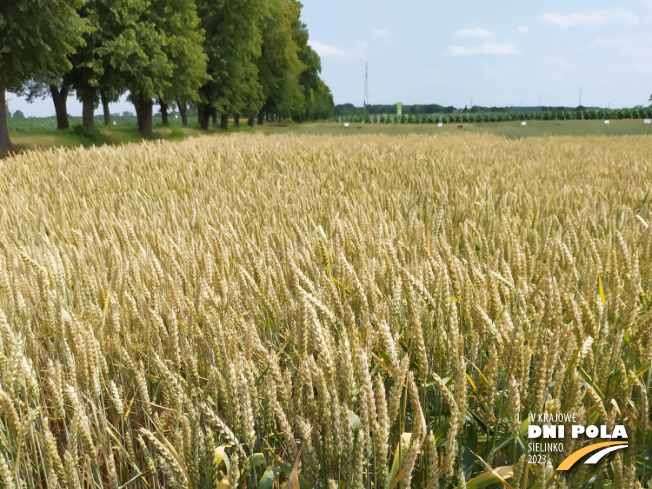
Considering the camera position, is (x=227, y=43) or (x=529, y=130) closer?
(x=529, y=130)

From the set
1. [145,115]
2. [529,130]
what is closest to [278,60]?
[145,115]

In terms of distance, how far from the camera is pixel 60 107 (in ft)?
71.6

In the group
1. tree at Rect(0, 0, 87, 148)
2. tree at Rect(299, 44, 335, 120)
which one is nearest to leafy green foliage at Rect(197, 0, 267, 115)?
tree at Rect(0, 0, 87, 148)

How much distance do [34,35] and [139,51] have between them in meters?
4.56

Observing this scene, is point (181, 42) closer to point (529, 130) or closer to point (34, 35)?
point (34, 35)

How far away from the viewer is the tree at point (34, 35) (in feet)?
46.9

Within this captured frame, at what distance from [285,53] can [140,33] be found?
20178 mm

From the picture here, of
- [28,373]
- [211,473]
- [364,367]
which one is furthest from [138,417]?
[364,367]

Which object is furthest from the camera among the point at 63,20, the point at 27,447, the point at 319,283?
the point at 63,20

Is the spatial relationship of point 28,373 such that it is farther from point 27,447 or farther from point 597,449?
point 597,449

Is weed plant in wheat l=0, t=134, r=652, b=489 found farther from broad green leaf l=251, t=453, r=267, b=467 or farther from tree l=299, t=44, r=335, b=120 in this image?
tree l=299, t=44, r=335, b=120

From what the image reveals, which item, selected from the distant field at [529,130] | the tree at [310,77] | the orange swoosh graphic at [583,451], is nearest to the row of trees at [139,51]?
the distant field at [529,130]

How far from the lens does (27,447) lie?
43.9 inches

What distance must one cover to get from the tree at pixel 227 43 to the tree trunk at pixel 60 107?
769cm
